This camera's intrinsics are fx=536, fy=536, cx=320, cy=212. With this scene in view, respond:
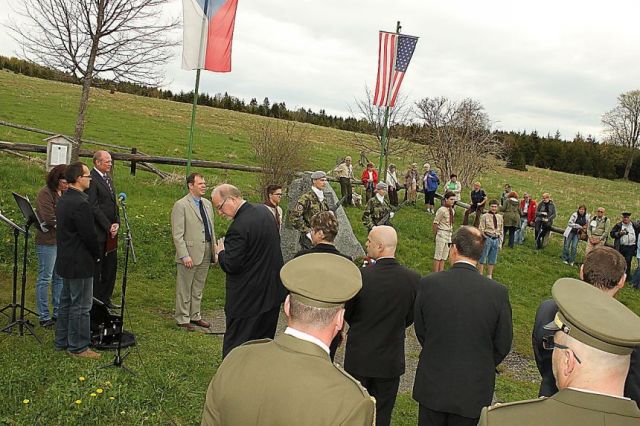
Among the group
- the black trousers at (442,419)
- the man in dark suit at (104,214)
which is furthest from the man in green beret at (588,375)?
the man in dark suit at (104,214)

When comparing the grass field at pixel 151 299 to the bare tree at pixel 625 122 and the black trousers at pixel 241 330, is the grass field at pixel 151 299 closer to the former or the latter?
the black trousers at pixel 241 330

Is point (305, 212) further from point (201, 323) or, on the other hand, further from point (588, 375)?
point (588, 375)

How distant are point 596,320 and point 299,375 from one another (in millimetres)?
1210

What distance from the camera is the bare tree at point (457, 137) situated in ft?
81.6

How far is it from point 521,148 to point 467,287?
2220 inches

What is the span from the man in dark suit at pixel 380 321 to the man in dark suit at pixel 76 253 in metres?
3.02

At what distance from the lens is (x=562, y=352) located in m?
2.20

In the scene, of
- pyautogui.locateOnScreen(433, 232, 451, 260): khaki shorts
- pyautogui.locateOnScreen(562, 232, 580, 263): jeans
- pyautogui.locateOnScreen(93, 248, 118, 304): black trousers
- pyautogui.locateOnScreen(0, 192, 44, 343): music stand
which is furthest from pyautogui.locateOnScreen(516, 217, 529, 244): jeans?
pyautogui.locateOnScreen(0, 192, 44, 343): music stand

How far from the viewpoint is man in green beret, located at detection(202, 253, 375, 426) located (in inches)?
83.2

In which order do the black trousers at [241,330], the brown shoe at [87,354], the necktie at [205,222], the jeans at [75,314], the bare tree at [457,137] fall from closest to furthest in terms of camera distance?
the black trousers at [241,330] → the jeans at [75,314] → the brown shoe at [87,354] → the necktie at [205,222] → the bare tree at [457,137]

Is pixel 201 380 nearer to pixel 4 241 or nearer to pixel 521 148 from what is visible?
pixel 4 241

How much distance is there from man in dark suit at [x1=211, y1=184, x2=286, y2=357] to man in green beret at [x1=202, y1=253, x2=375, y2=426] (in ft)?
9.39

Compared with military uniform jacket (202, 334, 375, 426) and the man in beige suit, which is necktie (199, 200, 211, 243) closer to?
the man in beige suit

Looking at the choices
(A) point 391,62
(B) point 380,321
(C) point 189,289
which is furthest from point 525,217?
(B) point 380,321
